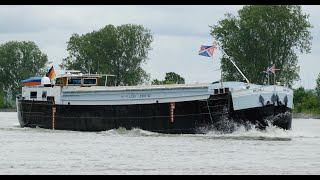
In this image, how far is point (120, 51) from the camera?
169875 mm

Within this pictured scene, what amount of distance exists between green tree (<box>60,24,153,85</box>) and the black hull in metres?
83.0

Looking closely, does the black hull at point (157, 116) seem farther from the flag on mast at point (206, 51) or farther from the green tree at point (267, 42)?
the green tree at point (267, 42)

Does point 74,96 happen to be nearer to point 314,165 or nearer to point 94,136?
point 94,136

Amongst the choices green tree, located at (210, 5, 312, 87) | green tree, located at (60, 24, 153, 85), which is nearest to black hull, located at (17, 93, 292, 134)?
green tree, located at (210, 5, 312, 87)

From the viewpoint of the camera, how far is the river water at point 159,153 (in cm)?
4625

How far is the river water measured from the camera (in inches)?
1821

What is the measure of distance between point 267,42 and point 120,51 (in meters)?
39.6

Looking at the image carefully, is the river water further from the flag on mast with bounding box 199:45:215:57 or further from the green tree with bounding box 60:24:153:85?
the green tree with bounding box 60:24:153:85

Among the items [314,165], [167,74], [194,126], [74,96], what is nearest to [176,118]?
[194,126]

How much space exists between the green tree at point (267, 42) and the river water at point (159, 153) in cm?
6338

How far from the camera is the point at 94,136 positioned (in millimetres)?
72625

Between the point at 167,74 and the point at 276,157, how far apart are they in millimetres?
110888

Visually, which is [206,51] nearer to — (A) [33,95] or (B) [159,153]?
(B) [159,153]

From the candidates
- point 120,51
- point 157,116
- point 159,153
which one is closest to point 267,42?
point 120,51
